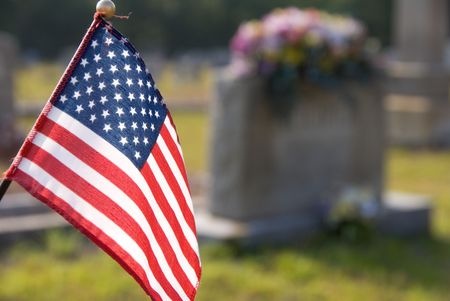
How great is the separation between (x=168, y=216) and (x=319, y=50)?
4.90 metres

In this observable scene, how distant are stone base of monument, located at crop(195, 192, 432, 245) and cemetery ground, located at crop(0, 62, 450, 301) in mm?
87

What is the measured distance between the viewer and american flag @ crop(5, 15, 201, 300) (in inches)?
98.1

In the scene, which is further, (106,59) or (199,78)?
(199,78)

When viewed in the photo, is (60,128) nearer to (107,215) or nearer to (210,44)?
(107,215)

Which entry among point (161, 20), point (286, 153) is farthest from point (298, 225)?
point (161, 20)

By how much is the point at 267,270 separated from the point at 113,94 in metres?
4.10

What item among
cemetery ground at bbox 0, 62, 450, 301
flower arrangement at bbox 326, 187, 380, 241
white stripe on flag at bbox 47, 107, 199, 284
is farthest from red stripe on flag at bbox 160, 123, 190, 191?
flower arrangement at bbox 326, 187, 380, 241

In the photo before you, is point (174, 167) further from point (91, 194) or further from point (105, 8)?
point (105, 8)

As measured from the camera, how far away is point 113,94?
2545 millimetres

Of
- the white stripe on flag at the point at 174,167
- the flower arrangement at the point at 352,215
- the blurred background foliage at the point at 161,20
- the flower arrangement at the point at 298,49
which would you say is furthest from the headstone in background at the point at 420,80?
the blurred background foliage at the point at 161,20

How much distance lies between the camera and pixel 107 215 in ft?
8.30

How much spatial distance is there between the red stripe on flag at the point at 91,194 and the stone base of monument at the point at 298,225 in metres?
4.21

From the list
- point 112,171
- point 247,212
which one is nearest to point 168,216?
point 112,171

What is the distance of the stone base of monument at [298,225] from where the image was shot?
6887mm
